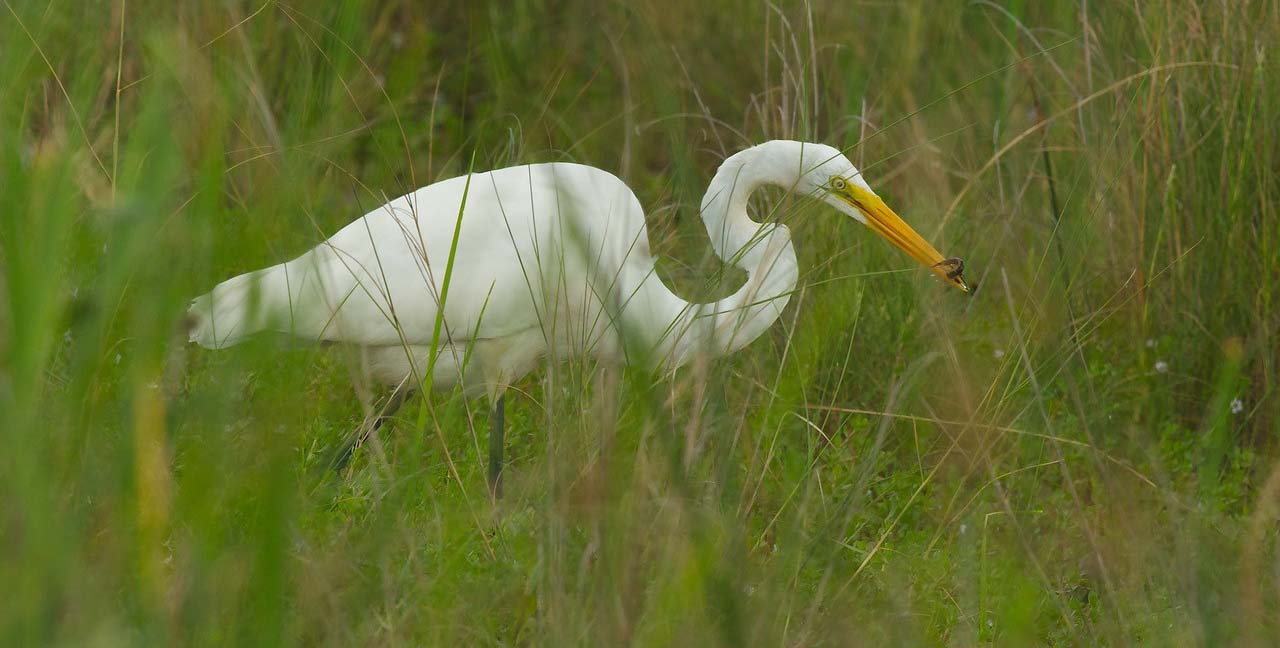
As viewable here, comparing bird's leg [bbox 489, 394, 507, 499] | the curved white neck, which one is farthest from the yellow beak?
bird's leg [bbox 489, 394, 507, 499]

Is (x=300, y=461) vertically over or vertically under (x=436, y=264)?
under

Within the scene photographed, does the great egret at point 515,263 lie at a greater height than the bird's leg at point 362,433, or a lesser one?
greater

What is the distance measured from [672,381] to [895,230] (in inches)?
51.8

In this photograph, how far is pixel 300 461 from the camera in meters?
2.45

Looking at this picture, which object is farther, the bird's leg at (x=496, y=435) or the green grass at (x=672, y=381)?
the bird's leg at (x=496, y=435)

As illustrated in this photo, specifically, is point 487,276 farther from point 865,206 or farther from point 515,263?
point 865,206

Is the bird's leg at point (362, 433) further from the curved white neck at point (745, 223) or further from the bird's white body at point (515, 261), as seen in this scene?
the curved white neck at point (745, 223)

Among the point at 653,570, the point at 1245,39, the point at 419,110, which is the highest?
the point at 419,110

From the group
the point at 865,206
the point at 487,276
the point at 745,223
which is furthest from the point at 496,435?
the point at 865,206

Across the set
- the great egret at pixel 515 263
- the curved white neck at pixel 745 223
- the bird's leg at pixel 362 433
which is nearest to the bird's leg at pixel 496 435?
the great egret at pixel 515 263

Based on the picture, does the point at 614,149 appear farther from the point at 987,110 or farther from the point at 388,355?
the point at 388,355

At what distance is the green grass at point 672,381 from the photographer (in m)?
1.09

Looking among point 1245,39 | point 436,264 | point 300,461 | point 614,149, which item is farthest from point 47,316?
point 614,149

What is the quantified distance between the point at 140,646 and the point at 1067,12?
3382mm
